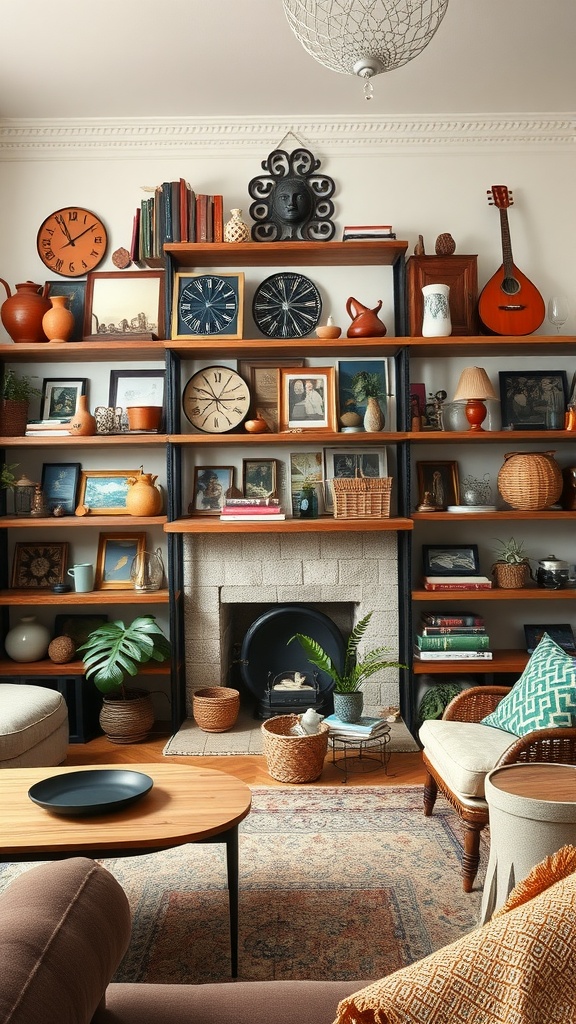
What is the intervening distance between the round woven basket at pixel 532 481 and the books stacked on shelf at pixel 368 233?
1.28 meters

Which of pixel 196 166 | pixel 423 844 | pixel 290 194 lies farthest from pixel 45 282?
pixel 423 844

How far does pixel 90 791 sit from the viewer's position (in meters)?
2.40

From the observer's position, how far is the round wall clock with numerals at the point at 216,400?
4.41m

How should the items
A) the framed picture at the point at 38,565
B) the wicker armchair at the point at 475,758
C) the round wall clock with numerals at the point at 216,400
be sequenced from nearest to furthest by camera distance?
1. the wicker armchair at the point at 475,758
2. the round wall clock with numerals at the point at 216,400
3. the framed picture at the point at 38,565

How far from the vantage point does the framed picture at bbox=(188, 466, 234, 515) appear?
4.49 m

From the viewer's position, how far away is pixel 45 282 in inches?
177

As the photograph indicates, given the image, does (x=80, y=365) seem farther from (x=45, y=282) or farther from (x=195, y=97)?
(x=195, y=97)

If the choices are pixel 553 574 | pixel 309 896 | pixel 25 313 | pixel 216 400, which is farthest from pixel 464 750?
pixel 25 313

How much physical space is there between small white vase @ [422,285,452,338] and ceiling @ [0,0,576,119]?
97cm

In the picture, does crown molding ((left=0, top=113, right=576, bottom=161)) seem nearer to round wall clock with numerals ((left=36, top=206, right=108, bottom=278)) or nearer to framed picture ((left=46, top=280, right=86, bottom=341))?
round wall clock with numerals ((left=36, top=206, right=108, bottom=278))

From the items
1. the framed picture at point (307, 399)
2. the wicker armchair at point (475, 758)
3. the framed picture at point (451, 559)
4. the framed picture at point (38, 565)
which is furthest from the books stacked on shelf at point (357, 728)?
the framed picture at point (38, 565)

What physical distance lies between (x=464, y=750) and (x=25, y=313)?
10.0ft

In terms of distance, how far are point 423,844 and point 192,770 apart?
94cm

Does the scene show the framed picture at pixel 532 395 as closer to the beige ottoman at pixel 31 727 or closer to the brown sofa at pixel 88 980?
the beige ottoman at pixel 31 727
